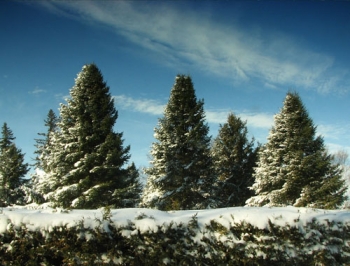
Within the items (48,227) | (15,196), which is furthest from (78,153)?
(15,196)

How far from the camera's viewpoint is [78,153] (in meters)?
15.5

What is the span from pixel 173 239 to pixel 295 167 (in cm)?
1464

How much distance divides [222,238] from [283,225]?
1297 millimetres

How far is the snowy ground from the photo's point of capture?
4840mm

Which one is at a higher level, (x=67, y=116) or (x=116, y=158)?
(x=67, y=116)

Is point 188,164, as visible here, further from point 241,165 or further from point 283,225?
point 283,225

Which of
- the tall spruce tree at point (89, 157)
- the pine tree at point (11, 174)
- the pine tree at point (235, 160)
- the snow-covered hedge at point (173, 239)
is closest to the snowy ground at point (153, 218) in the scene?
the snow-covered hedge at point (173, 239)

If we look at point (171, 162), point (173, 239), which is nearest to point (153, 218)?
point (173, 239)

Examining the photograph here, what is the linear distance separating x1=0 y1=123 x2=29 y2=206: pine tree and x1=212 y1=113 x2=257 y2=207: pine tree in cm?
2140

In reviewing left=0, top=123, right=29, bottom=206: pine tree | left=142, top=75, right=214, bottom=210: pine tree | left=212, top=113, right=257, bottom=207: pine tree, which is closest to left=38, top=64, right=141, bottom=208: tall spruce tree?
left=142, top=75, right=214, bottom=210: pine tree

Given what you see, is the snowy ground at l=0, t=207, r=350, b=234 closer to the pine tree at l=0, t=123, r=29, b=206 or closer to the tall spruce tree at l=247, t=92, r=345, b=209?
the tall spruce tree at l=247, t=92, r=345, b=209

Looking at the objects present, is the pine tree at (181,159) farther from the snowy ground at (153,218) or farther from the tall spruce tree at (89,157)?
the snowy ground at (153,218)

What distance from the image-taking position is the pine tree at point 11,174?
87.8 feet

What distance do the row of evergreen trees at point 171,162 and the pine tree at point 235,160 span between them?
341 centimetres
